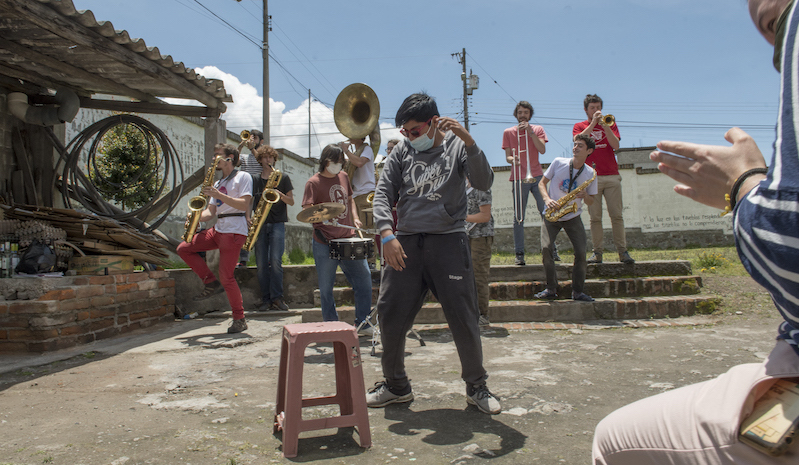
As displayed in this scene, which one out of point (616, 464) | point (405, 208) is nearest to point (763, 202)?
point (616, 464)

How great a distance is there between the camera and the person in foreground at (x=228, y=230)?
5781 millimetres

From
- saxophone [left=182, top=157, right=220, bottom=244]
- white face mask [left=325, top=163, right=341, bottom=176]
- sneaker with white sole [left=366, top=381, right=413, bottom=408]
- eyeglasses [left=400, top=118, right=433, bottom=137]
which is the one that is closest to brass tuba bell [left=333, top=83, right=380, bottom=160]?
saxophone [left=182, top=157, right=220, bottom=244]

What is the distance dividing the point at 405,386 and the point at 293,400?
95cm

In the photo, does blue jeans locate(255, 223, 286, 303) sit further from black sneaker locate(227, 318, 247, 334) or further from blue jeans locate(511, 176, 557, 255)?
blue jeans locate(511, 176, 557, 255)

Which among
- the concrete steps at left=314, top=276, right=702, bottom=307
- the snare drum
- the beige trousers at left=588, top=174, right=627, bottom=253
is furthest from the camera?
the beige trousers at left=588, top=174, right=627, bottom=253

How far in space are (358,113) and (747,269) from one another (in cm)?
724

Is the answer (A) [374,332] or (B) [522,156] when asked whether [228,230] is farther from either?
(B) [522,156]

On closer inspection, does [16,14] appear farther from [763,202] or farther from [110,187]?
[763,202]

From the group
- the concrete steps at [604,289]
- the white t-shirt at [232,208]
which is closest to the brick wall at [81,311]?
the white t-shirt at [232,208]

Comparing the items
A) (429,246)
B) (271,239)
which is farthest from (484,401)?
(271,239)

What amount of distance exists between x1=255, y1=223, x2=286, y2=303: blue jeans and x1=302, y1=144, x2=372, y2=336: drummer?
1991 millimetres

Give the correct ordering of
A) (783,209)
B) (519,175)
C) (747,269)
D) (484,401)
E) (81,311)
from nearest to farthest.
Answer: (783,209) → (747,269) → (484,401) → (81,311) → (519,175)

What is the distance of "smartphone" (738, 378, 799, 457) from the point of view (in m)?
A: 0.88

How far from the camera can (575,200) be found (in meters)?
6.14
